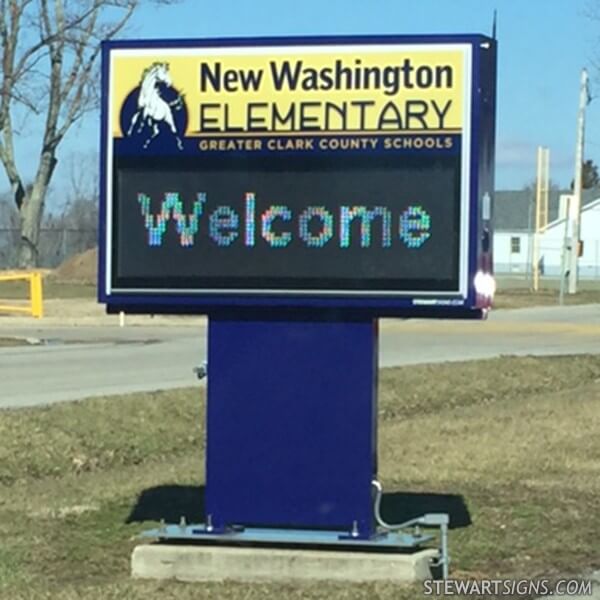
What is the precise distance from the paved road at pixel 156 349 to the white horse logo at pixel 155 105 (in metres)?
8.51

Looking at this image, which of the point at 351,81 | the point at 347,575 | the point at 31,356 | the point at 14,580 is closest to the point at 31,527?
the point at 14,580

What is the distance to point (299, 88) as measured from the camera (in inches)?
295

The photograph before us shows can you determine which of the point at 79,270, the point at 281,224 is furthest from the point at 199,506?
the point at 79,270

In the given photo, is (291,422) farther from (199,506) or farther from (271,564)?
(199,506)

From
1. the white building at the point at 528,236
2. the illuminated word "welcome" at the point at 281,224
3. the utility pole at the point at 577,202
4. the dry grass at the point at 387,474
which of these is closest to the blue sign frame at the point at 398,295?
the illuminated word "welcome" at the point at 281,224

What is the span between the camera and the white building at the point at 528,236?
307 feet

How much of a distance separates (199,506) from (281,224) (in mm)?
2744

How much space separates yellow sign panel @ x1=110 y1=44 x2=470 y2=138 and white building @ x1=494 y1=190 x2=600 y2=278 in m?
85.1

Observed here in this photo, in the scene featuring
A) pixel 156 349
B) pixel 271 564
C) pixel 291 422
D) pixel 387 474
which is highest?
pixel 291 422

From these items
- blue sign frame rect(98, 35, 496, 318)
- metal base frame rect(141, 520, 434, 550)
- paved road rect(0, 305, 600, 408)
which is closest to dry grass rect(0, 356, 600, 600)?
metal base frame rect(141, 520, 434, 550)

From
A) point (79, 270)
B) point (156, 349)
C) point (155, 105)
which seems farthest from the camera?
point (79, 270)

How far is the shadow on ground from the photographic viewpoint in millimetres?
9211

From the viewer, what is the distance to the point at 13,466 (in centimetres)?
1207

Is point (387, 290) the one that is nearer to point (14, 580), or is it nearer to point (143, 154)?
point (143, 154)
